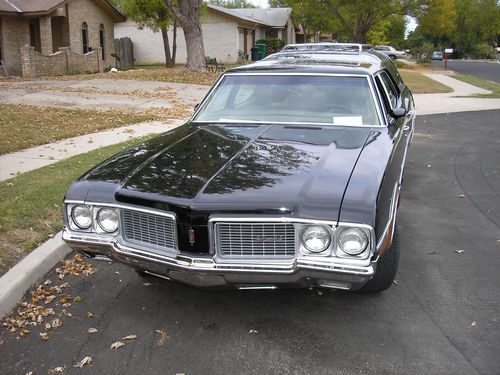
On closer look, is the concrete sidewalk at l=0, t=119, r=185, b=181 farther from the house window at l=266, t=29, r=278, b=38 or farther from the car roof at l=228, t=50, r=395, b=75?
the house window at l=266, t=29, r=278, b=38

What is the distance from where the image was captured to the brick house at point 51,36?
74.2 feet

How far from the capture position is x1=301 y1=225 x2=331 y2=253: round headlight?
302 centimetres

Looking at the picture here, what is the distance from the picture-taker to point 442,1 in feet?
130

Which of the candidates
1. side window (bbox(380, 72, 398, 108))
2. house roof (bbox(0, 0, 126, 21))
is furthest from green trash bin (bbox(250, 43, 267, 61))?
side window (bbox(380, 72, 398, 108))

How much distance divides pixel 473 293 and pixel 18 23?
989 inches

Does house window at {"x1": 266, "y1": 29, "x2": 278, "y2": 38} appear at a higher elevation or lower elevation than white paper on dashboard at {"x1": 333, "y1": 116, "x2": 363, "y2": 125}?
higher

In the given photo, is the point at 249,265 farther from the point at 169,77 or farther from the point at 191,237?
the point at 169,77

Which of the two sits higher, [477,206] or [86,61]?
[86,61]

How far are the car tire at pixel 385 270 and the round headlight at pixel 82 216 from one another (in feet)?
6.23

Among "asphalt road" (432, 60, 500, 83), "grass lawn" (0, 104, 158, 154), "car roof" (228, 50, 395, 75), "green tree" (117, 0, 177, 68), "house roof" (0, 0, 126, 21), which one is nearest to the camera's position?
"car roof" (228, 50, 395, 75)

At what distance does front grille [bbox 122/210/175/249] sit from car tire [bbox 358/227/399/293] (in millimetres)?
1371

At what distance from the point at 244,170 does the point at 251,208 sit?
53cm

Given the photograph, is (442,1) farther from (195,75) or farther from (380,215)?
(380,215)

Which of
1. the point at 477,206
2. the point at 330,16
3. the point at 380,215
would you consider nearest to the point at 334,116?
the point at 380,215
